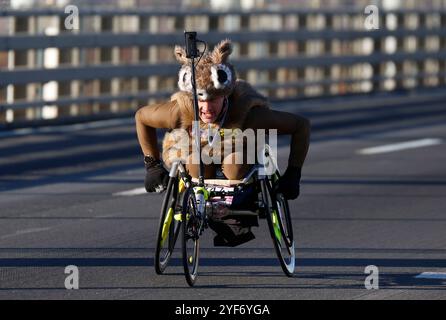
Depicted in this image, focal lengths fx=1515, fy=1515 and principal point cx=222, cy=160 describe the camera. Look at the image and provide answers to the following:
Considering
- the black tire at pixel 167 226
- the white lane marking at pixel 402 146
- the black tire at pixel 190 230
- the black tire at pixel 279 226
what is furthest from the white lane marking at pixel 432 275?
the white lane marking at pixel 402 146

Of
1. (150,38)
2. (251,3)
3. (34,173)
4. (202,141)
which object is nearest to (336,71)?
(251,3)

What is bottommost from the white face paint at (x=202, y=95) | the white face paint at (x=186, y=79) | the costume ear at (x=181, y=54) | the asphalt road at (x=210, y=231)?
the asphalt road at (x=210, y=231)

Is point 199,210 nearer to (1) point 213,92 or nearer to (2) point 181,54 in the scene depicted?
(1) point 213,92

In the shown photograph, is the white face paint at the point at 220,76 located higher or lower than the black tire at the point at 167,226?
higher

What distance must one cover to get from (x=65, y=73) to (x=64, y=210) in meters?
7.86

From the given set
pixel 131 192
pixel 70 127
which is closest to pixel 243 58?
pixel 70 127

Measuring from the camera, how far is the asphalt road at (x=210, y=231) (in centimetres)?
915

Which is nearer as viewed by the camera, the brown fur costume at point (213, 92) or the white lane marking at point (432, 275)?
the brown fur costume at point (213, 92)

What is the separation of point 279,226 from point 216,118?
32.9 inches

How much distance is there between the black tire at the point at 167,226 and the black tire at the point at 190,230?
0.09 meters

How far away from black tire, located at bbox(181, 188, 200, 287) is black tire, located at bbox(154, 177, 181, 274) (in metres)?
0.09

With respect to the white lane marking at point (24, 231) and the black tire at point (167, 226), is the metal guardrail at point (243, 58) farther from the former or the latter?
the black tire at point (167, 226)

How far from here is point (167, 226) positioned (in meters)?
8.91

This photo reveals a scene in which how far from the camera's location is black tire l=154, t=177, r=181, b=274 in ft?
28.8
